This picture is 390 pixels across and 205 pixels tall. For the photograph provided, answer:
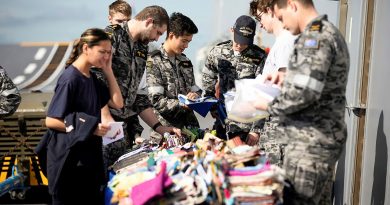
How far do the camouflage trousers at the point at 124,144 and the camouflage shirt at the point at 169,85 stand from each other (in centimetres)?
28

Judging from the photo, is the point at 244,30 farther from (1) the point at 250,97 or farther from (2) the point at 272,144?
(1) the point at 250,97

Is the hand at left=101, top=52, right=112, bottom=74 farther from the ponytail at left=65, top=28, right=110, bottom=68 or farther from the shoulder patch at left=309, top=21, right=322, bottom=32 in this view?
the shoulder patch at left=309, top=21, right=322, bottom=32

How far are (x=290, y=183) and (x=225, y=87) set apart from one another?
201 centimetres

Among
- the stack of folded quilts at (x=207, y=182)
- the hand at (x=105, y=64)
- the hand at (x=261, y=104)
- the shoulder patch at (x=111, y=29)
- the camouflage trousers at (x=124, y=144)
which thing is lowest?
the camouflage trousers at (x=124, y=144)

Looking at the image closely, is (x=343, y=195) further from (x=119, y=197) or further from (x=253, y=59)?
(x=119, y=197)

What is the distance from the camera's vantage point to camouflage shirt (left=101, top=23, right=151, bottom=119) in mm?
4055

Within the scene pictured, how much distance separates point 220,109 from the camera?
4.65m

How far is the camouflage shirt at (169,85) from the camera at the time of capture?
4.58 m

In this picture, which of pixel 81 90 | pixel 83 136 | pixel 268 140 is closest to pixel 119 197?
pixel 83 136

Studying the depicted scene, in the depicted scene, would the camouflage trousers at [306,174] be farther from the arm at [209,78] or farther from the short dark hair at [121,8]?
the short dark hair at [121,8]

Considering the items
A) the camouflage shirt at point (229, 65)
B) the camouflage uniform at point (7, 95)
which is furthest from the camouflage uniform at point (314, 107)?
the camouflage uniform at point (7, 95)

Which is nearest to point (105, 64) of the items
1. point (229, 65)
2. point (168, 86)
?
point (168, 86)

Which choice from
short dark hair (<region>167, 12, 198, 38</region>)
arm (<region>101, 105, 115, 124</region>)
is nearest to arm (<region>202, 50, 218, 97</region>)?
short dark hair (<region>167, 12, 198, 38</region>)

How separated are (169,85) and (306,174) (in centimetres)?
206
